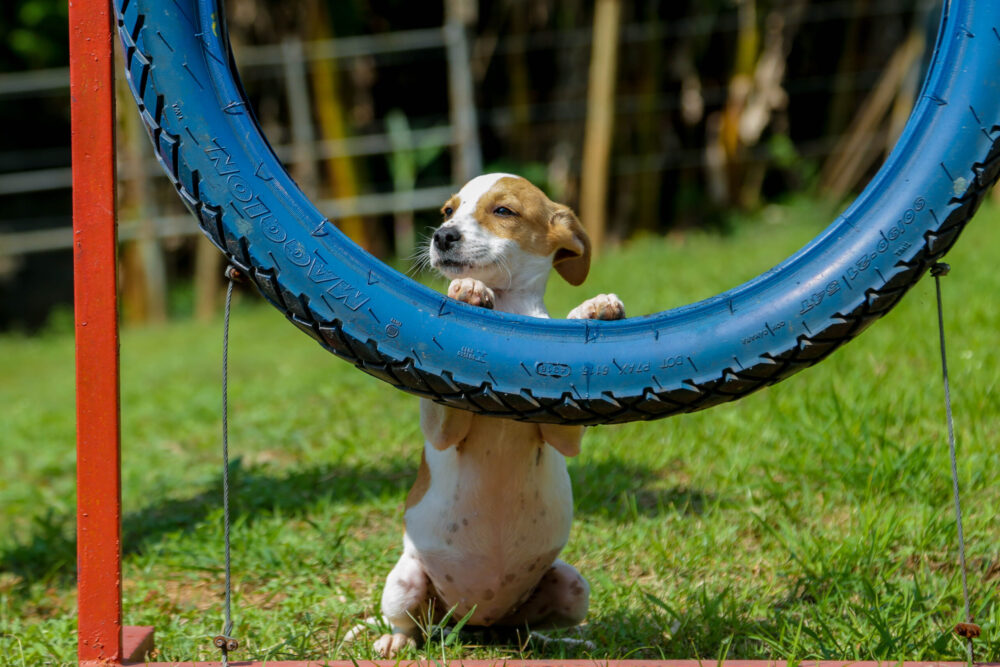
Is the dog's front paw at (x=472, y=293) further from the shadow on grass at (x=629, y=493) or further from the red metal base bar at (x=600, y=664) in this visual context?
the shadow on grass at (x=629, y=493)

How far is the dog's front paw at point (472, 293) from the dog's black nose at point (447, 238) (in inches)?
5.1

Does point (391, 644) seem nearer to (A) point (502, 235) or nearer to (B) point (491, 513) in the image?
(B) point (491, 513)

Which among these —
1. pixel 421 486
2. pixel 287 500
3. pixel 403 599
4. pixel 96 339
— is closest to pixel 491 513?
pixel 421 486

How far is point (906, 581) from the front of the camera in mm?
2713

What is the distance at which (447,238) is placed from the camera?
2361 millimetres

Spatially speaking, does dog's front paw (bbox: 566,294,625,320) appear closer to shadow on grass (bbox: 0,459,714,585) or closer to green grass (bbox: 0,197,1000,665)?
green grass (bbox: 0,197,1000,665)

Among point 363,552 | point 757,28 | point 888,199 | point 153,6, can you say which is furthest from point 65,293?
point 888,199

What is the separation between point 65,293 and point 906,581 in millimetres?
10777

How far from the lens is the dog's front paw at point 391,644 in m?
2.50

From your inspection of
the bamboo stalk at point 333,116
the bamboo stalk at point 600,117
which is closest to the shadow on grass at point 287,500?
the bamboo stalk at point 600,117

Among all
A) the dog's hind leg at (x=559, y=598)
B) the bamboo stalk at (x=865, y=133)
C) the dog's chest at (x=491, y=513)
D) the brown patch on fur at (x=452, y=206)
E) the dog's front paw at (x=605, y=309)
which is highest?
the bamboo stalk at (x=865, y=133)

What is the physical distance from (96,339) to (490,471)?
2.96 feet

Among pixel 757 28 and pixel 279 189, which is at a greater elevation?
pixel 757 28

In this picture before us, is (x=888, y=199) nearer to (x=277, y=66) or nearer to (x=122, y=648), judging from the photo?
(x=122, y=648)
